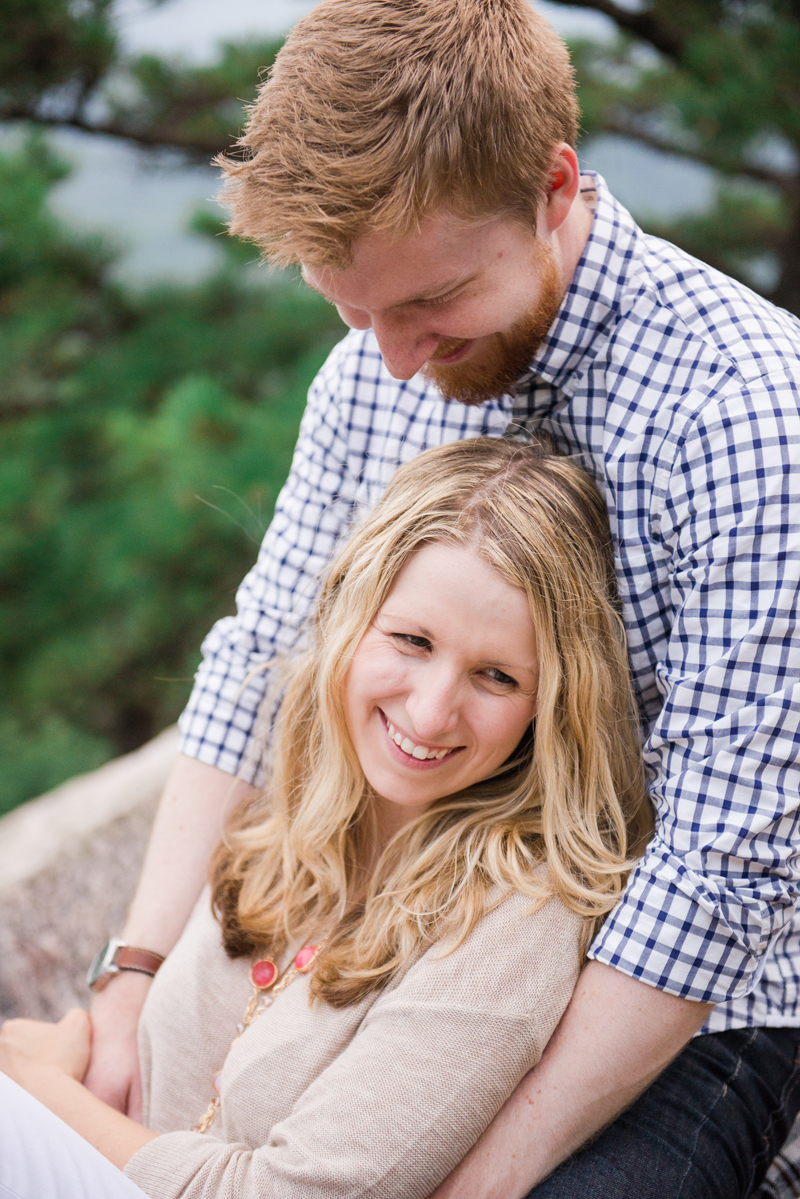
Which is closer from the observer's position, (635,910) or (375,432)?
(635,910)

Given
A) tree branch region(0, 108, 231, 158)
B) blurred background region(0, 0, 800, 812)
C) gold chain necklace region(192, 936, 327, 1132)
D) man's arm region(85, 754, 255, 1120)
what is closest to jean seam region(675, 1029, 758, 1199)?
gold chain necklace region(192, 936, 327, 1132)

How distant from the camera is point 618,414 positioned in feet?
3.47

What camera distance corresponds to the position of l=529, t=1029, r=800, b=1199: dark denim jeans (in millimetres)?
1017

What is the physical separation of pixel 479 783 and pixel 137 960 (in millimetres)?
544

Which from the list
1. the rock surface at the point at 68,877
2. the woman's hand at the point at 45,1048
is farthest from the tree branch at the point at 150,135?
the woman's hand at the point at 45,1048

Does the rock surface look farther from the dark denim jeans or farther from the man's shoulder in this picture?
the man's shoulder

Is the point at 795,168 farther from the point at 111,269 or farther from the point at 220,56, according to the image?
the point at 111,269

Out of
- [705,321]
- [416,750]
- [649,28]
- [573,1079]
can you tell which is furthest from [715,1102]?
[649,28]

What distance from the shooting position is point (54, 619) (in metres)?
3.02

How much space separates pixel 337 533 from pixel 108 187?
222 centimetres

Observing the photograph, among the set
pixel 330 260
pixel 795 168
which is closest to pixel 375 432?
pixel 330 260

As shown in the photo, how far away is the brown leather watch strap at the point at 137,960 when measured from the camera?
1328 millimetres

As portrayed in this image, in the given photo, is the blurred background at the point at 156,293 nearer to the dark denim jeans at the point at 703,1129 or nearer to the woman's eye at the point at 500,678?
the woman's eye at the point at 500,678

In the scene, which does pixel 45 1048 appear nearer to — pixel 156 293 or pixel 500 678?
pixel 500 678
